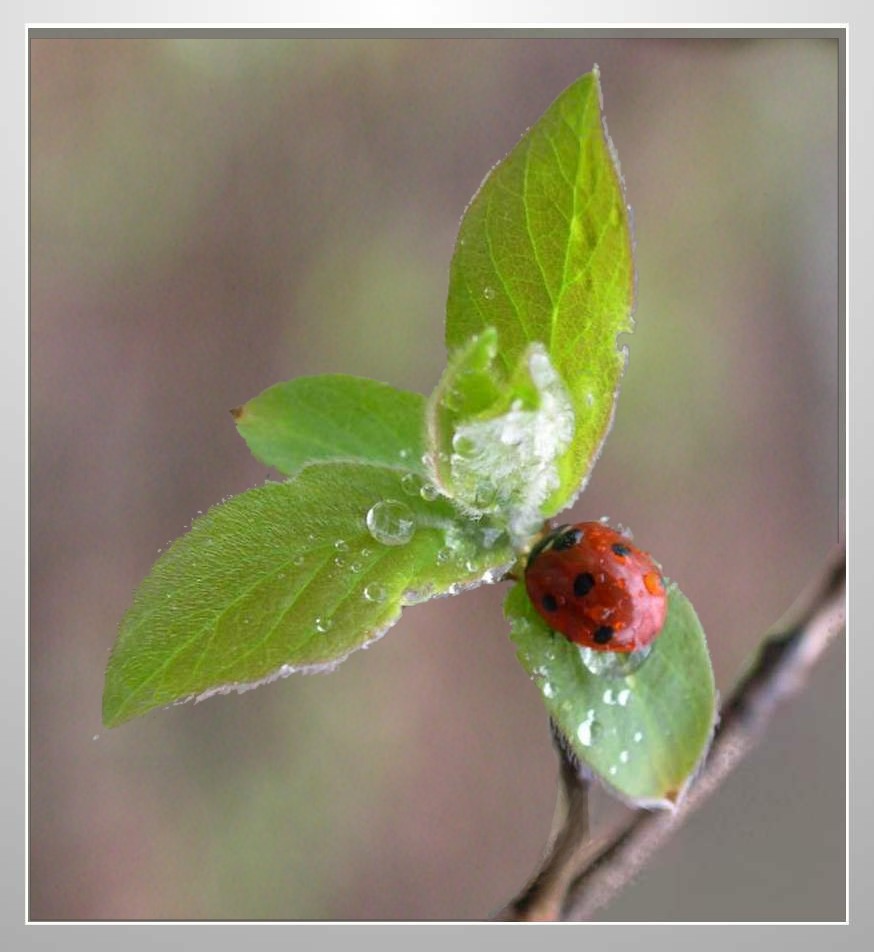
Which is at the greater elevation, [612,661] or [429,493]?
[429,493]

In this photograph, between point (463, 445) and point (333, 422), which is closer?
point (463, 445)

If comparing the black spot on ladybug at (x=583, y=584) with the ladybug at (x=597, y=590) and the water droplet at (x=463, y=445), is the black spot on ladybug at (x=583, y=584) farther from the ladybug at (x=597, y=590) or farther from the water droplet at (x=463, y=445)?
the water droplet at (x=463, y=445)

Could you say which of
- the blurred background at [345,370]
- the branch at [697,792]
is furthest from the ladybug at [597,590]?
the blurred background at [345,370]

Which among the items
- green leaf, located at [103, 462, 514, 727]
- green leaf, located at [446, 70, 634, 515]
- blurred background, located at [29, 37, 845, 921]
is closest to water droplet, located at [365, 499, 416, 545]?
green leaf, located at [103, 462, 514, 727]

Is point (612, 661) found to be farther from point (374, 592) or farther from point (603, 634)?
point (374, 592)

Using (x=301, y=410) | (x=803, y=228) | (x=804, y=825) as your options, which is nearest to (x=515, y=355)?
(x=301, y=410)

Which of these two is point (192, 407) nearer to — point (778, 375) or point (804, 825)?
point (778, 375)

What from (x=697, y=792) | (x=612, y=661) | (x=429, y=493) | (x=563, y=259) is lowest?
(x=697, y=792)

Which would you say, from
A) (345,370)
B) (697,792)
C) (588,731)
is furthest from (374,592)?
(345,370)
